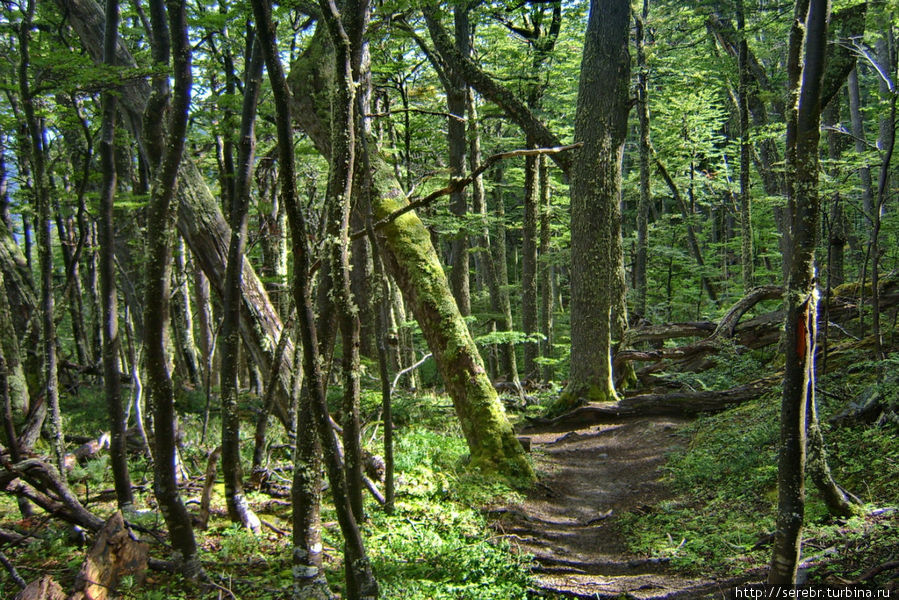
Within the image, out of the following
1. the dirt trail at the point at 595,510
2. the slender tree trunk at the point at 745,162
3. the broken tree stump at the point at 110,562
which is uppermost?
the slender tree trunk at the point at 745,162

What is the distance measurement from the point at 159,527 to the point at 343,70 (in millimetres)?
4124

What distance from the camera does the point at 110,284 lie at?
4.14 m

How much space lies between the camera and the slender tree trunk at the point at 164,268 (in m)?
3.26

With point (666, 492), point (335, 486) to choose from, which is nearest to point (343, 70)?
point (335, 486)

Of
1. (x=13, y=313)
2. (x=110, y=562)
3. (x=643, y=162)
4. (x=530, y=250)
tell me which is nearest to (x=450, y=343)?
Result: (x=110, y=562)

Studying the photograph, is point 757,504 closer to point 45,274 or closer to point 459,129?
point 45,274

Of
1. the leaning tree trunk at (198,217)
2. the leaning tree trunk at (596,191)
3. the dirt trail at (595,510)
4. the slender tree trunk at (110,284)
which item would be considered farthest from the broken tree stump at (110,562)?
the leaning tree trunk at (596,191)

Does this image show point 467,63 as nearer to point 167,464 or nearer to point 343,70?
point 343,70

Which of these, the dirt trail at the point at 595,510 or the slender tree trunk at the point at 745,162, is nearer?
the dirt trail at the point at 595,510

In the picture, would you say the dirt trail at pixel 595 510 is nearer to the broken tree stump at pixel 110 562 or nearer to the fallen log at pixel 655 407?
the fallen log at pixel 655 407

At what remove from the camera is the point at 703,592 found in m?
3.76

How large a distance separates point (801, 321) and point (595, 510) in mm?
3754

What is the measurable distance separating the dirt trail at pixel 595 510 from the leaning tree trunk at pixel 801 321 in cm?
103

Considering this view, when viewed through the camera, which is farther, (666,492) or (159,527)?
(666,492)
